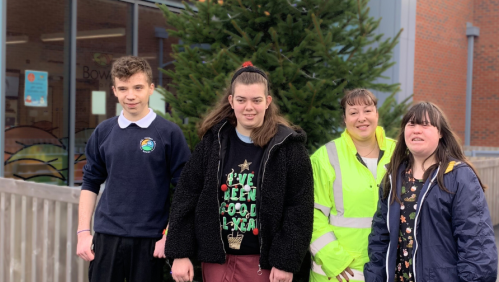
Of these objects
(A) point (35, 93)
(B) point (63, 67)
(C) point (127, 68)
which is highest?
(B) point (63, 67)

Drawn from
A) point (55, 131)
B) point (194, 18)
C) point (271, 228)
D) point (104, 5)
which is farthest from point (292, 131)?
point (104, 5)

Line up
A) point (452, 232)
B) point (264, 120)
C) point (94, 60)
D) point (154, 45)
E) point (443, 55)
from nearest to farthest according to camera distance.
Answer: point (452, 232) → point (264, 120) → point (94, 60) → point (154, 45) → point (443, 55)

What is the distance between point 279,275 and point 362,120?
1044 millimetres

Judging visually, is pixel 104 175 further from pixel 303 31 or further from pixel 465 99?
pixel 465 99

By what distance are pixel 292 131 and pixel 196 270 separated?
1.69 m

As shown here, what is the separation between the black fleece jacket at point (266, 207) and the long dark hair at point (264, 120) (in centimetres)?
5

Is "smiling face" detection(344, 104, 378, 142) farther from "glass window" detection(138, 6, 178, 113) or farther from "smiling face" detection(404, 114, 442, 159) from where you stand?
"glass window" detection(138, 6, 178, 113)

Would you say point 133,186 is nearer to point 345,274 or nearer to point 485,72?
point 345,274

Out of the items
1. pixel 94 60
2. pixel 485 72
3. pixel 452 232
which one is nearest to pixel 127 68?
pixel 452 232

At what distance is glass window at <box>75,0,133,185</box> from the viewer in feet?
27.5

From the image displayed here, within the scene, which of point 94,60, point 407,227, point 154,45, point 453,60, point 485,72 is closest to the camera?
point 407,227

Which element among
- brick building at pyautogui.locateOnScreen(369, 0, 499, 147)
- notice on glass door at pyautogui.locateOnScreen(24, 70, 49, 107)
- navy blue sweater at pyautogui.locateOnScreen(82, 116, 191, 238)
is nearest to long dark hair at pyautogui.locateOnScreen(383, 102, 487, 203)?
navy blue sweater at pyautogui.locateOnScreen(82, 116, 191, 238)

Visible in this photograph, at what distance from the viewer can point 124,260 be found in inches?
118

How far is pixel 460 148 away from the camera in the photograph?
2652 millimetres
